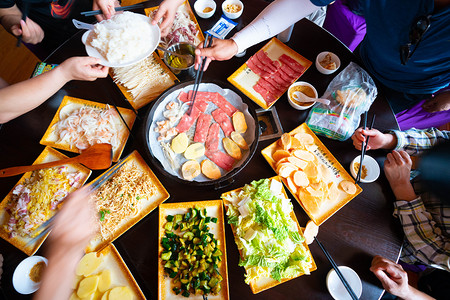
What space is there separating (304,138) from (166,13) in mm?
1631

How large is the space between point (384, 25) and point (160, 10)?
1799 mm

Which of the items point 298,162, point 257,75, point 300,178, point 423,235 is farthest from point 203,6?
point 423,235

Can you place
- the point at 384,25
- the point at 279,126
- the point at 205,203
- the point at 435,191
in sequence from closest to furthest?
the point at 435,191, the point at 205,203, the point at 384,25, the point at 279,126

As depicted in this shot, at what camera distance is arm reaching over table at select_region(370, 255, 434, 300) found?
1537 mm

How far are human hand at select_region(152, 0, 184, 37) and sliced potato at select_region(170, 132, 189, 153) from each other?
1.00 meters

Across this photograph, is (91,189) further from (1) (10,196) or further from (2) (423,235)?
(2) (423,235)

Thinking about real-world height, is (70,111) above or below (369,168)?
above

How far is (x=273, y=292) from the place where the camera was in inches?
62.9

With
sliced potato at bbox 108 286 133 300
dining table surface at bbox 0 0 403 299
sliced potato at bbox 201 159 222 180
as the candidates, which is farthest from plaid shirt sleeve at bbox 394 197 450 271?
sliced potato at bbox 108 286 133 300

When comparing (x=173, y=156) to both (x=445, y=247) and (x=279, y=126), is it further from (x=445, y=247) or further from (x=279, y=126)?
(x=445, y=247)

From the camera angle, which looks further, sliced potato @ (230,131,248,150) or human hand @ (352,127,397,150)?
sliced potato @ (230,131,248,150)

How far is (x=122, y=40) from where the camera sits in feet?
6.21

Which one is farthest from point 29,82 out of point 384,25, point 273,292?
point 384,25

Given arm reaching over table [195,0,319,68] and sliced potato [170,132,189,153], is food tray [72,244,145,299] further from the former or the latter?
arm reaching over table [195,0,319,68]
